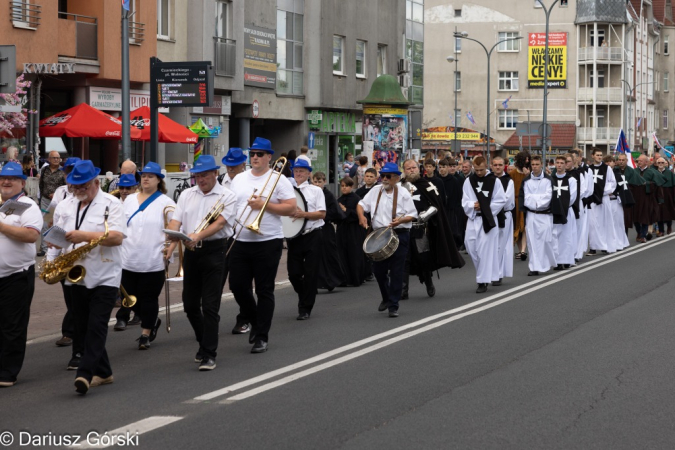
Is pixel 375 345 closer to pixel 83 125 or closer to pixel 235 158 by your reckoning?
pixel 235 158

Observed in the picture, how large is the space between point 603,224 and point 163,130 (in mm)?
9657

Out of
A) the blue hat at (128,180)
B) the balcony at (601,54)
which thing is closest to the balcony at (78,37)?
the blue hat at (128,180)

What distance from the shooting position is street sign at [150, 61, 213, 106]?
20.4 meters

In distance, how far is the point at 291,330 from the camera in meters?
12.1

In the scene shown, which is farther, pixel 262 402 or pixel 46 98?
pixel 46 98

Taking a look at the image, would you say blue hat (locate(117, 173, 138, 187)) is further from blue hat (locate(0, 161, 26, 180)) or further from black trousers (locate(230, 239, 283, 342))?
blue hat (locate(0, 161, 26, 180))

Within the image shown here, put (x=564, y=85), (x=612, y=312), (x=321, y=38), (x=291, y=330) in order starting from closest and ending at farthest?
(x=291, y=330)
(x=612, y=312)
(x=321, y=38)
(x=564, y=85)

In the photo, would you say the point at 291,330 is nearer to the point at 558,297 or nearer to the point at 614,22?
the point at 558,297

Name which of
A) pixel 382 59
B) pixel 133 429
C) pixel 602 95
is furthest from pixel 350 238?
pixel 602 95

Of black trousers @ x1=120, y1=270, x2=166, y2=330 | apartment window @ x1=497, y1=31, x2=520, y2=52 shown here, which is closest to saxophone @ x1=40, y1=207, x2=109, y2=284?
black trousers @ x1=120, y1=270, x2=166, y2=330

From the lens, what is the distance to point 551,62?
288 ft

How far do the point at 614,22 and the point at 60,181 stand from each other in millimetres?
76088

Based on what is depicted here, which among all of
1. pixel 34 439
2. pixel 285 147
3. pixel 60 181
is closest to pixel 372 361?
pixel 34 439

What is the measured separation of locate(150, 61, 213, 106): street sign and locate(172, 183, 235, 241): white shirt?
1076 cm
